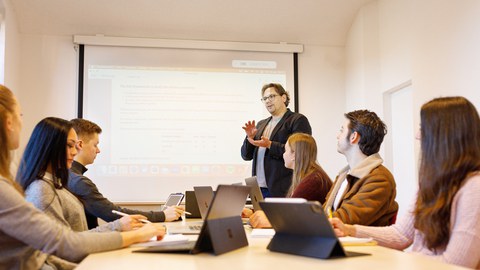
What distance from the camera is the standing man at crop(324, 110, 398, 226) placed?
2041 millimetres

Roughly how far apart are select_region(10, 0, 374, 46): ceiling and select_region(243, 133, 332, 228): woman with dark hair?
240cm

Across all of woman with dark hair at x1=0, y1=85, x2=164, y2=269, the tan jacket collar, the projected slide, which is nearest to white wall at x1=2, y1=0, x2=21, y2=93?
the projected slide

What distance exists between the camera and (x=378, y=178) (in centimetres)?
209

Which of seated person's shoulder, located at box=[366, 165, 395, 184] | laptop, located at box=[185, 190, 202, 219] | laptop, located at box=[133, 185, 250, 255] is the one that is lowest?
laptop, located at box=[185, 190, 202, 219]

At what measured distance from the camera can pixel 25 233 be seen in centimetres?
129

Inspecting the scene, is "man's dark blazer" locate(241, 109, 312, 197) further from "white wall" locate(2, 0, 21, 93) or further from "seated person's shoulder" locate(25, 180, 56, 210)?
"white wall" locate(2, 0, 21, 93)

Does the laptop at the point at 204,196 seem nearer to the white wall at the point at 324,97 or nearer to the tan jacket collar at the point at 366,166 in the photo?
the tan jacket collar at the point at 366,166

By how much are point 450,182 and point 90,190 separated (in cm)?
175

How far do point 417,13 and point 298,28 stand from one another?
55.6 inches

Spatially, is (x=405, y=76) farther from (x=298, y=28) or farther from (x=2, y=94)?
(x=2, y=94)

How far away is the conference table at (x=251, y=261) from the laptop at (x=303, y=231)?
0.02 metres

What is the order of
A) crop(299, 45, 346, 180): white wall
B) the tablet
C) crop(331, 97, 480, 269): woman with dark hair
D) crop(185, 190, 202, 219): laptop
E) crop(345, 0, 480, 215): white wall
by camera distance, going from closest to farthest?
crop(331, 97, 480, 269): woman with dark hair < crop(185, 190, 202, 219): laptop < the tablet < crop(345, 0, 480, 215): white wall < crop(299, 45, 346, 180): white wall

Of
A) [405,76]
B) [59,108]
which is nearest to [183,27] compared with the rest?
[59,108]

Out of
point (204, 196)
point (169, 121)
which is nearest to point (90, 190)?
point (204, 196)
